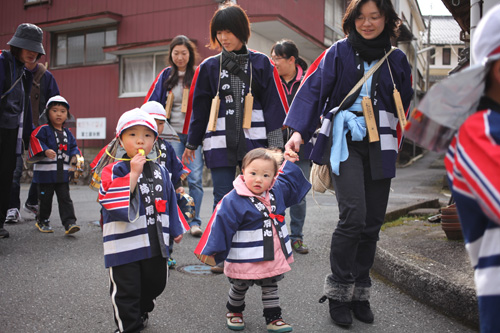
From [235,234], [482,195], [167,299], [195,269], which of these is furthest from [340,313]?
[482,195]

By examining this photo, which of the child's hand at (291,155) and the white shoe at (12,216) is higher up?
the child's hand at (291,155)

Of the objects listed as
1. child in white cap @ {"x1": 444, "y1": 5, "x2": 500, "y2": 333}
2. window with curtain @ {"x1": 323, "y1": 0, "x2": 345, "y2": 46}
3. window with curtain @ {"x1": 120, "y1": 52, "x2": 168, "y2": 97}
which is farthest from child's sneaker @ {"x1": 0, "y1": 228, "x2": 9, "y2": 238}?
window with curtain @ {"x1": 323, "y1": 0, "x2": 345, "y2": 46}

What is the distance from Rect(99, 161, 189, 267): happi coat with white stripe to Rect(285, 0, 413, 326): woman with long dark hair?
106 cm

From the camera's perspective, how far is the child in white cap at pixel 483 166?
4.76 ft

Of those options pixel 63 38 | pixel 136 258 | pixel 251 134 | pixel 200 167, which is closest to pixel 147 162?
pixel 136 258

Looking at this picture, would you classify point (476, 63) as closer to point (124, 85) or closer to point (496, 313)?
point (496, 313)

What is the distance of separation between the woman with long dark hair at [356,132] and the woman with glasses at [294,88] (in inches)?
73.3

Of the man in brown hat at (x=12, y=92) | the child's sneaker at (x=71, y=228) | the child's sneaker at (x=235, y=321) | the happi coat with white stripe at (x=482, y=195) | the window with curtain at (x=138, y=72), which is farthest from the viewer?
the window with curtain at (x=138, y=72)

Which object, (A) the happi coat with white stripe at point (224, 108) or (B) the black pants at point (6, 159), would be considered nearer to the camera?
(A) the happi coat with white stripe at point (224, 108)

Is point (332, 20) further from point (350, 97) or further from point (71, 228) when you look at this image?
point (350, 97)

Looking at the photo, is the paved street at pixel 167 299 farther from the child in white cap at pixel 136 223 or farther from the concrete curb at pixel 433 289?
the child in white cap at pixel 136 223

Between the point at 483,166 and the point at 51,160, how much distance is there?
5542 mm

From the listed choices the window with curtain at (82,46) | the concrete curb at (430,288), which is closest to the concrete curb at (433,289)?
the concrete curb at (430,288)

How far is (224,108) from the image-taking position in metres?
4.16
